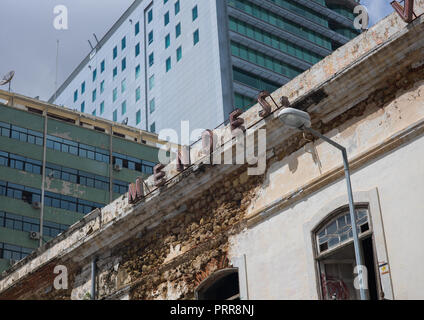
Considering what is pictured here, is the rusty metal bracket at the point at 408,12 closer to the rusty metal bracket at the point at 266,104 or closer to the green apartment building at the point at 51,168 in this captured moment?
the rusty metal bracket at the point at 266,104

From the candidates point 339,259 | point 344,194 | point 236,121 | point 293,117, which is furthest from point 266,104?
point 293,117

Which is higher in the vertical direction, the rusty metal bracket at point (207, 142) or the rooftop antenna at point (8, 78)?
the rooftop antenna at point (8, 78)

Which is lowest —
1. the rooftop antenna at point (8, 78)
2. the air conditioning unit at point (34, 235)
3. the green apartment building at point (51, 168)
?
the air conditioning unit at point (34, 235)

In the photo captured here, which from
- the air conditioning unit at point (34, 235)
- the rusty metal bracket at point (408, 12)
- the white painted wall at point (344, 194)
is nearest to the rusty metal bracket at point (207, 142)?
the white painted wall at point (344, 194)

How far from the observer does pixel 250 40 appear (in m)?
57.4

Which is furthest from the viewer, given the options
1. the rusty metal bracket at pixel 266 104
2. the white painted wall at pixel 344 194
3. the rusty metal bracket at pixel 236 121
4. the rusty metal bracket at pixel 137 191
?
the rusty metal bracket at pixel 137 191

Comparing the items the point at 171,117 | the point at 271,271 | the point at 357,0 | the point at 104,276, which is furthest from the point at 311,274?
the point at 357,0

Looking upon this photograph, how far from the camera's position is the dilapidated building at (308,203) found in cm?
1378

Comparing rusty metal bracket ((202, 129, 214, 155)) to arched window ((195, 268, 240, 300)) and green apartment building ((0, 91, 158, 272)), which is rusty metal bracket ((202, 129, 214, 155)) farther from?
green apartment building ((0, 91, 158, 272))

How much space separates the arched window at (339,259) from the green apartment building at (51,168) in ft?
98.3

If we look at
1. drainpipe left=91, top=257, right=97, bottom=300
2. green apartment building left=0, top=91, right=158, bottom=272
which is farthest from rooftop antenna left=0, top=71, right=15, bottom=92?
drainpipe left=91, top=257, right=97, bottom=300

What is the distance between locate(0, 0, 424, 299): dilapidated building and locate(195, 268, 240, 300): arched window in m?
0.02

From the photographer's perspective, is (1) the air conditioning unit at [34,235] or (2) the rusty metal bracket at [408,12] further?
(1) the air conditioning unit at [34,235]
